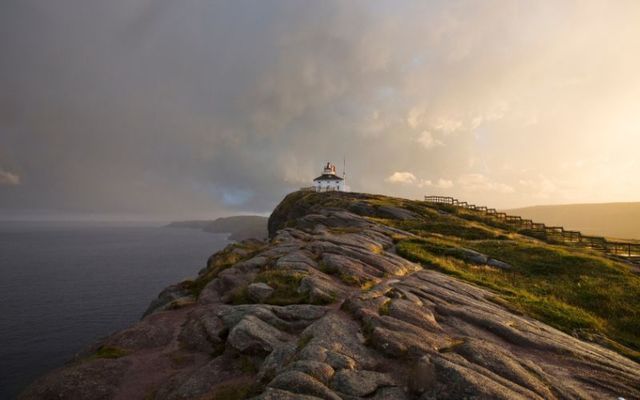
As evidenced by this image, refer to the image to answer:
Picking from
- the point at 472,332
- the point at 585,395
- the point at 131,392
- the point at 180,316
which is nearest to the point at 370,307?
the point at 472,332

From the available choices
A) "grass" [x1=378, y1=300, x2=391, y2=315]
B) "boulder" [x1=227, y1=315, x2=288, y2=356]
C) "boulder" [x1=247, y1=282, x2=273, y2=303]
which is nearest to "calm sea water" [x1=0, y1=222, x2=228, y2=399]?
"boulder" [x1=247, y1=282, x2=273, y2=303]

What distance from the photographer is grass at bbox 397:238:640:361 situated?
21.9 metres

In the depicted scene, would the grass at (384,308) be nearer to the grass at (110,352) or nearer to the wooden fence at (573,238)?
the grass at (110,352)

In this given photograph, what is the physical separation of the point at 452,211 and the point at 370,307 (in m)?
71.1

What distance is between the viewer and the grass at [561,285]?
2192 centimetres

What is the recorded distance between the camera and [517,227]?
67125 mm

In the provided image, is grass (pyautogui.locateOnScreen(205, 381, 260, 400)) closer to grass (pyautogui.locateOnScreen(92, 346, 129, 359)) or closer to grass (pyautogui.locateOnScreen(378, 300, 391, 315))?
grass (pyautogui.locateOnScreen(378, 300, 391, 315))

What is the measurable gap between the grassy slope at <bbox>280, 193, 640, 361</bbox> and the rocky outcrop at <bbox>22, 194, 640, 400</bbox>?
11.5 feet

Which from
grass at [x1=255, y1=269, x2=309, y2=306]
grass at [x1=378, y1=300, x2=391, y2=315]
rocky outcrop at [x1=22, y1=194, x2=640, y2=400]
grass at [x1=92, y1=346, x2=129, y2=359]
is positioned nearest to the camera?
rocky outcrop at [x1=22, y1=194, x2=640, y2=400]

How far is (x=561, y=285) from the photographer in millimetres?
31000

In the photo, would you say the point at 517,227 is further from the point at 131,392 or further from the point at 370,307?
the point at 131,392

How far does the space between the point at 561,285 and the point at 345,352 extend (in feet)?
95.0

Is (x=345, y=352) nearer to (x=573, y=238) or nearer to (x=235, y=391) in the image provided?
(x=235, y=391)

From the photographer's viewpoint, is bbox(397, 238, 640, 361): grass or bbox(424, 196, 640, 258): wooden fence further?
bbox(424, 196, 640, 258): wooden fence
